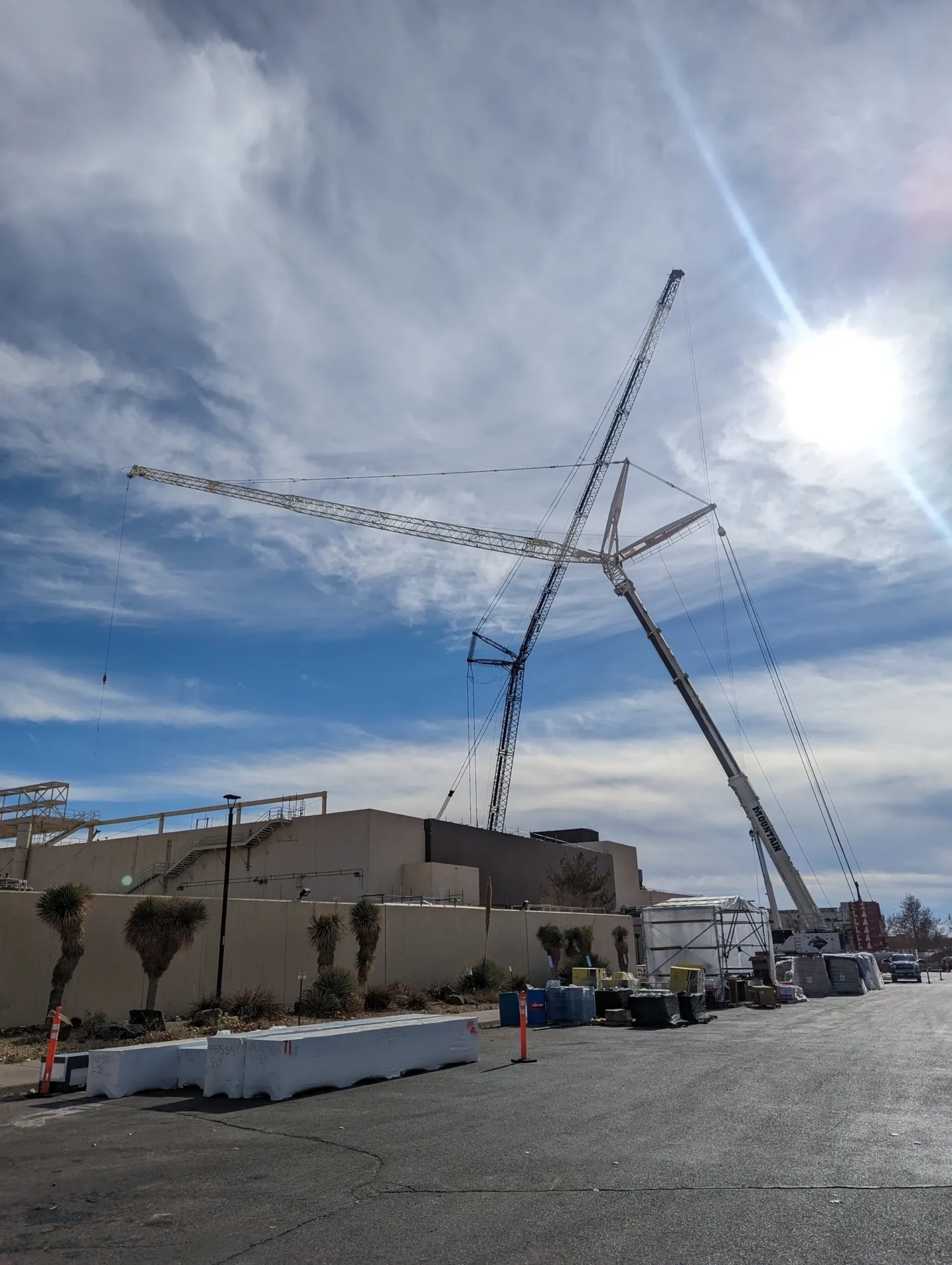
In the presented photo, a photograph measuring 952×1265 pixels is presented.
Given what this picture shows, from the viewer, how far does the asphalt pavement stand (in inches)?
244

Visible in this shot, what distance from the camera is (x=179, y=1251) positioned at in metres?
6.27

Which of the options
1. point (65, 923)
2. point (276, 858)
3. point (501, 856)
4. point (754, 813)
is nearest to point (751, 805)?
point (754, 813)

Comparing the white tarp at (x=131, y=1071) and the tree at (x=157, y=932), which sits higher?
the tree at (x=157, y=932)

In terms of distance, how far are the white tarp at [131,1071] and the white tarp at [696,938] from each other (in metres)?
25.2

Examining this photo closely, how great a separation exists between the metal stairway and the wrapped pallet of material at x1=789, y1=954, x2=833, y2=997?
26685mm

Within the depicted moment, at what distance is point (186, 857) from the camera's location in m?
52.3

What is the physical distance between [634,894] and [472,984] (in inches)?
1749

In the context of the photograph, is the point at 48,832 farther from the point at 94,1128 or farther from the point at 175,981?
the point at 94,1128

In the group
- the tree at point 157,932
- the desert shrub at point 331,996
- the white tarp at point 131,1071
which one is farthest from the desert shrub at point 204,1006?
the white tarp at point 131,1071

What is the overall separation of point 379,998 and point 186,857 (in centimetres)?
2595

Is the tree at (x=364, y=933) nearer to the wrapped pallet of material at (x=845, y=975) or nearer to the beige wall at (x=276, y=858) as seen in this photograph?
the beige wall at (x=276, y=858)

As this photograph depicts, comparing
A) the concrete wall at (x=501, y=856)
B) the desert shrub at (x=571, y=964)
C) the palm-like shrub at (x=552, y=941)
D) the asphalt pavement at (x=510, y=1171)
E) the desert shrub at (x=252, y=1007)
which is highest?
the concrete wall at (x=501, y=856)

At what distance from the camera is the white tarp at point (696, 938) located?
35969 mm

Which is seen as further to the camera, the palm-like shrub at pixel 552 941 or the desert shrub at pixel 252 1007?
the palm-like shrub at pixel 552 941
